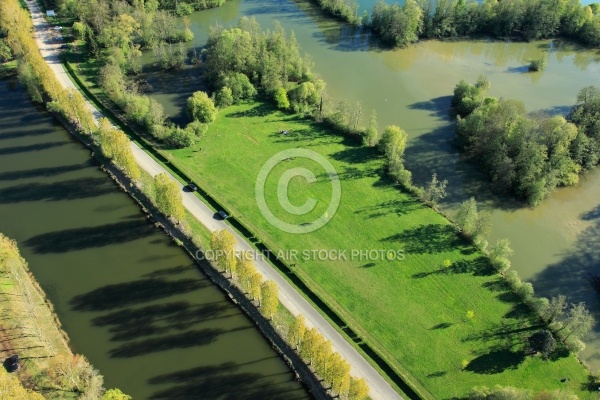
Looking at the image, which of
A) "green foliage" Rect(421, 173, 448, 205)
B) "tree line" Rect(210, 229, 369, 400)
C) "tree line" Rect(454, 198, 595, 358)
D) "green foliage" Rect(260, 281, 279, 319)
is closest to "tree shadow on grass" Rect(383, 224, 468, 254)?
"tree line" Rect(454, 198, 595, 358)

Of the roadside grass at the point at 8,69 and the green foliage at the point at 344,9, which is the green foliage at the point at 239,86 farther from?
the roadside grass at the point at 8,69

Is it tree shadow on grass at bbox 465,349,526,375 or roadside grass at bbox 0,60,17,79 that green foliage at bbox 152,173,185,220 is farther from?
roadside grass at bbox 0,60,17,79

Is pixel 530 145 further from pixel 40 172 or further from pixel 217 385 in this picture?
pixel 40 172

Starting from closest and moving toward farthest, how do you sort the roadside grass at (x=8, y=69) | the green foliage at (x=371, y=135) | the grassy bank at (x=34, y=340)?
the grassy bank at (x=34, y=340), the green foliage at (x=371, y=135), the roadside grass at (x=8, y=69)

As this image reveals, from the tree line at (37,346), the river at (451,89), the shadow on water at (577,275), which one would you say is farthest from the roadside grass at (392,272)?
the tree line at (37,346)

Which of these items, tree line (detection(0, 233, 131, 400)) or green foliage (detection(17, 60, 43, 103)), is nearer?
tree line (detection(0, 233, 131, 400))

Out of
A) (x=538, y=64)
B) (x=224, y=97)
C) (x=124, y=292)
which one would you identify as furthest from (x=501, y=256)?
(x=538, y=64)

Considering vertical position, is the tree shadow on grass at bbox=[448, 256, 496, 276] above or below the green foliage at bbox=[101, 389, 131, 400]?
above

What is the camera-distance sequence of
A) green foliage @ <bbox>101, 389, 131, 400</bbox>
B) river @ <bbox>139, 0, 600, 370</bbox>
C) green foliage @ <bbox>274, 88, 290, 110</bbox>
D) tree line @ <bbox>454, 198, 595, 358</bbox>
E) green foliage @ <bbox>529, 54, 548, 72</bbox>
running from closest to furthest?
green foliage @ <bbox>101, 389, 131, 400</bbox> → tree line @ <bbox>454, 198, 595, 358</bbox> → river @ <bbox>139, 0, 600, 370</bbox> → green foliage @ <bbox>274, 88, 290, 110</bbox> → green foliage @ <bbox>529, 54, 548, 72</bbox>
